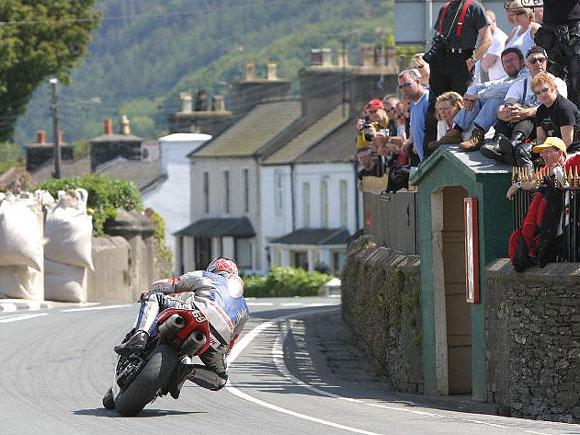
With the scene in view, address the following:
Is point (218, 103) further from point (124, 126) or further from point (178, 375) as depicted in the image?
point (178, 375)

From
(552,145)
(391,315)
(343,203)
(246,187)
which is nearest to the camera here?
(552,145)

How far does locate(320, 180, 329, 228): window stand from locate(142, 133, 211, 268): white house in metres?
17.8

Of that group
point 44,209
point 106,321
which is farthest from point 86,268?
point 106,321

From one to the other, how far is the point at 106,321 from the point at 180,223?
59.8 m

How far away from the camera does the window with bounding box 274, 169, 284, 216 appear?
75875 millimetres

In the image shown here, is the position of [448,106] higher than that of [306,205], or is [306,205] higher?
[448,106]

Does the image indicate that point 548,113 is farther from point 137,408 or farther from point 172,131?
point 172,131

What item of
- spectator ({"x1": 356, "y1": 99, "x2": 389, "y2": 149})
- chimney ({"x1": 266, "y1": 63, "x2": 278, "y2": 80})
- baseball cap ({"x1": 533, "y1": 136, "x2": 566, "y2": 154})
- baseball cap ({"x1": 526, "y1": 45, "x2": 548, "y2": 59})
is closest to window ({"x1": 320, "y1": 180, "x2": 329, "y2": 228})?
chimney ({"x1": 266, "y1": 63, "x2": 278, "y2": 80})

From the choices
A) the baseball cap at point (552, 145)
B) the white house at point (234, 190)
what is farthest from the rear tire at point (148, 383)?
the white house at point (234, 190)

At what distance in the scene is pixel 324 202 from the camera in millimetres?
72125

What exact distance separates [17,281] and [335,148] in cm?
3496

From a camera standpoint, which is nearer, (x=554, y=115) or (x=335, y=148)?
(x=554, y=115)

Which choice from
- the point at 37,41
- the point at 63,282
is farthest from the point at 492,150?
the point at 37,41

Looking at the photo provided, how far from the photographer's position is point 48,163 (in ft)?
347
